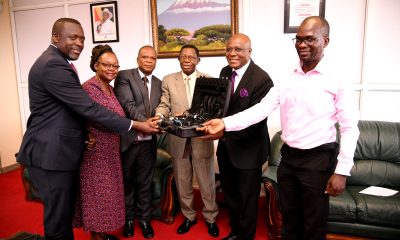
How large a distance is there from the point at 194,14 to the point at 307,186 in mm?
2665

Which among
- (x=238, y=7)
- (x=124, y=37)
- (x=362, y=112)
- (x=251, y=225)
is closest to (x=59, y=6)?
(x=124, y=37)

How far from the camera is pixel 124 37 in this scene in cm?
401

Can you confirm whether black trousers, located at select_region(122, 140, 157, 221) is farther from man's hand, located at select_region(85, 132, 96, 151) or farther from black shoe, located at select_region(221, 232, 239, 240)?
black shoe, located at select_region(221, 232, 239, 240)

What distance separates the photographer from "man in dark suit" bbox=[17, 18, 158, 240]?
178 centimetres

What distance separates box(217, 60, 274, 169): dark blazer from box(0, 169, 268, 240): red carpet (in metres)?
0.90

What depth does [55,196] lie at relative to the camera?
1.84 metres

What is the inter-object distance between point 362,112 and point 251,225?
1932 millimetres

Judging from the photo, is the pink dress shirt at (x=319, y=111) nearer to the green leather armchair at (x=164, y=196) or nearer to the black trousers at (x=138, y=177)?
the black trousers at (x=138, y=177)

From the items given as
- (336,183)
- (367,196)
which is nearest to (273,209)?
(367,196)

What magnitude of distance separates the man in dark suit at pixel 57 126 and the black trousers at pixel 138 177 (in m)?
0.66

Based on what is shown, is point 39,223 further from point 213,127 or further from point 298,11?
point 298,11

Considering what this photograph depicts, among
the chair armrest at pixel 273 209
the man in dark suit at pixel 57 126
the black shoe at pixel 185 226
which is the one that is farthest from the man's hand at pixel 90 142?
the chair armrest at pixel 273 209

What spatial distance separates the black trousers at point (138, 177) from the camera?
2.57m

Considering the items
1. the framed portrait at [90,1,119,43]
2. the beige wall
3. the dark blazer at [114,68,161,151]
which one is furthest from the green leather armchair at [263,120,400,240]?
the beige wall
